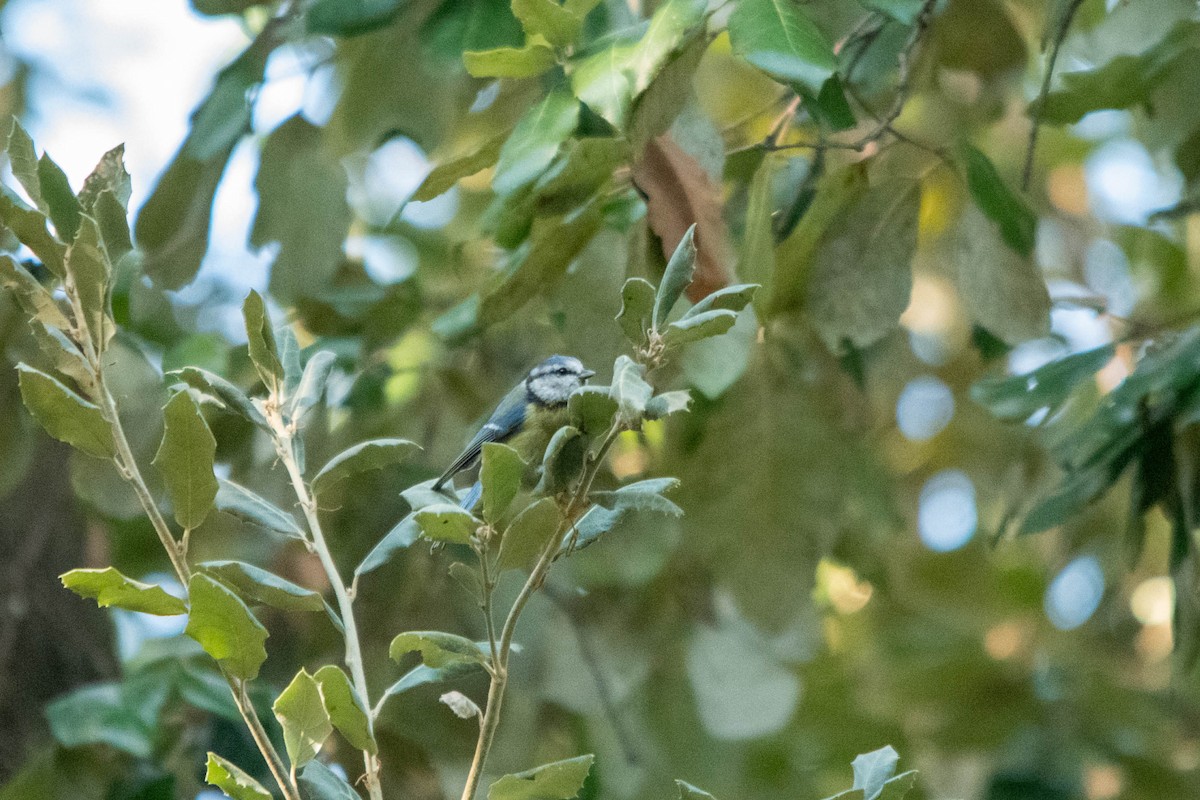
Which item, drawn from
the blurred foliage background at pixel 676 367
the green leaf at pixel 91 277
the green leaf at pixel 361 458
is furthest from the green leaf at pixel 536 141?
the green leaf at pixel 91 277

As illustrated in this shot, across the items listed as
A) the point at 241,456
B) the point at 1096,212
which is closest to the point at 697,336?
the point at 241,456

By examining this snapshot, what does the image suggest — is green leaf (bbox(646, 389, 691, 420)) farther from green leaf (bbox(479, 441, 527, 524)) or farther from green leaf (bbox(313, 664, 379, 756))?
green leaf (bbox(313, 664, 379, 756))

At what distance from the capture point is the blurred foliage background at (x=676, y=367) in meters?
1.63

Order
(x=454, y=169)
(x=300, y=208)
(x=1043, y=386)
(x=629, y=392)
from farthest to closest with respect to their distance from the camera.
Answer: (x=300, y=208) → (x=1043, y=386) → (x=454, y=169) → (x=629, y=392)

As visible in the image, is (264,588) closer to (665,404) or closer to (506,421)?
(665,404)

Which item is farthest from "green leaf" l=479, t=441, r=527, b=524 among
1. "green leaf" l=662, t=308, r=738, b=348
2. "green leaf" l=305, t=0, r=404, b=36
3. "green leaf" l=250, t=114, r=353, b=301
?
"green leaf" l=250, t=114, r=353, b=301

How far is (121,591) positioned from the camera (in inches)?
34.0

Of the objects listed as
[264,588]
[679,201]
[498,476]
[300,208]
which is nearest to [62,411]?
[264,588]

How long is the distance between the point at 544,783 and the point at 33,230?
20.3 inches

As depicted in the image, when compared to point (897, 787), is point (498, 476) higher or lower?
higher

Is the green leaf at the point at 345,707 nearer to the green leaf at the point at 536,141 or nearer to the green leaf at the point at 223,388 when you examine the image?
the green leaf at the point at 223,388

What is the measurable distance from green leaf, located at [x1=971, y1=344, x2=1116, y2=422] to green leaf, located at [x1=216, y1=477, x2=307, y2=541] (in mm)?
1219

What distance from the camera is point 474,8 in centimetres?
185

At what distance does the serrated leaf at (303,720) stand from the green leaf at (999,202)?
1.19 meters
